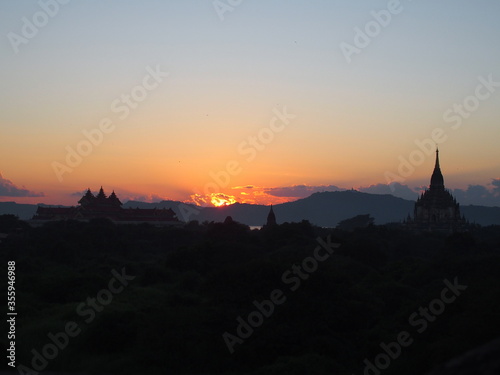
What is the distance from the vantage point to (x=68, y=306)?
28.5m

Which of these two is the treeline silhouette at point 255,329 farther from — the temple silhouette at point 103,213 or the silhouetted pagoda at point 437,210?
the silhouetted pagoda at point 437,210

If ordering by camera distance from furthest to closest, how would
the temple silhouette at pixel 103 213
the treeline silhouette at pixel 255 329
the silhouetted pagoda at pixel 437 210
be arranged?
the silhouetted pagoda at pixel 437 210 → the temple silhouette at pixel 103 213 → the treeline silhouette at pixel 255 329

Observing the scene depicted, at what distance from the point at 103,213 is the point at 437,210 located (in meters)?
54.1

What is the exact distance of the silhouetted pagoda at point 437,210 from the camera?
102312 millimetres

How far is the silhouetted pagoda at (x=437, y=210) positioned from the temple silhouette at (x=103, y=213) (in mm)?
40826

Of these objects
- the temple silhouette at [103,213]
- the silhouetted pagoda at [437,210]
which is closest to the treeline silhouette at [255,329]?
the temple silhouette at [103,213]

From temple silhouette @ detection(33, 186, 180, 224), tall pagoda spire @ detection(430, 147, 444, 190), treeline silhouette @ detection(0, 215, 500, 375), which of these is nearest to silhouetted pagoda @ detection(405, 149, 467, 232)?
tall pagoda spire @ detection(430, 147, 444, 190)

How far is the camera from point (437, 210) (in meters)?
103

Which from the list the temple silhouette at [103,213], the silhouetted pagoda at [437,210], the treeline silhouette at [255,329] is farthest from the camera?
the silhouetted pagoda at [437,210]

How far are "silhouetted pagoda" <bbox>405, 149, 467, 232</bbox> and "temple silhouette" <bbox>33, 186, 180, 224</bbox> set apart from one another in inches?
1607

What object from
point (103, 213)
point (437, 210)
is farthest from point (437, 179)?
point (103, 213)

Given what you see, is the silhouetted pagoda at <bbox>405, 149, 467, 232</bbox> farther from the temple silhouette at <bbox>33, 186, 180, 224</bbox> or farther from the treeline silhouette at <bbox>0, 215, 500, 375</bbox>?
the treeline silhouette at <bbox>0, 215, 500, 375</bbox>

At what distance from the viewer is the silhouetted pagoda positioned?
102312 mm

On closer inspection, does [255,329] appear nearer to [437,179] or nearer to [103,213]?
[103,213]
